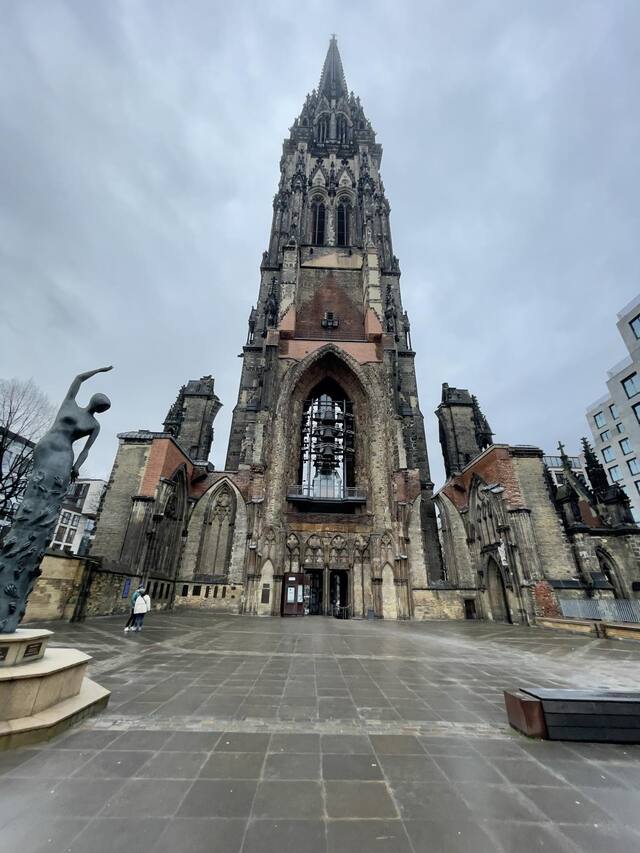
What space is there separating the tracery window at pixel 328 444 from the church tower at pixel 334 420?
0.09 m

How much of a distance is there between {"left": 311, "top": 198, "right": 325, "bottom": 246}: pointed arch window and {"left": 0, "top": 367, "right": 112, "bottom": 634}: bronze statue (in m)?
30.1

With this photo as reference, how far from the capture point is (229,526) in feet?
65.5

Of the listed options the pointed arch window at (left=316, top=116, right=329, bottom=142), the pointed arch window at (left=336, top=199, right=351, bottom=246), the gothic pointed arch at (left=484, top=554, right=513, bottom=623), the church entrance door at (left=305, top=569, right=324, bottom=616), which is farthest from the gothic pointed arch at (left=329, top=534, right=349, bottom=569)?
the pointed arch window at (left=316, top=116, right=329, bottom=142)

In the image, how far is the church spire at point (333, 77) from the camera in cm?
4481

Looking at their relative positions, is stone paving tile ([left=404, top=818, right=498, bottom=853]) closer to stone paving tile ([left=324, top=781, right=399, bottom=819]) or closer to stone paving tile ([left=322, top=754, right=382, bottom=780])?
stone paving tile ([left=324, top=781, right=399, bottom=819])

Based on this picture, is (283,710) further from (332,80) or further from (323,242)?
(332,80)

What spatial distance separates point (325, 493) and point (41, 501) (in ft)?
56.2

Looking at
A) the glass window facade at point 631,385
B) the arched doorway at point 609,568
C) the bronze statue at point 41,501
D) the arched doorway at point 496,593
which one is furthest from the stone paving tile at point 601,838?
the glass window facade at point 631,385

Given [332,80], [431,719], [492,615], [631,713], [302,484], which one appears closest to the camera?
[631,713]

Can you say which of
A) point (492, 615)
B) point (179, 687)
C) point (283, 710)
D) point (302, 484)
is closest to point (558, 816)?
point (283, 710)

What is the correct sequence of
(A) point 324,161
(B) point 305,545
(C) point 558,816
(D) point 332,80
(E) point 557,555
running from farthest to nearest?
(D) point 332,80
(A) point 324,161
(B) point 305,545
(E) point 557,555
(C) point 558,816

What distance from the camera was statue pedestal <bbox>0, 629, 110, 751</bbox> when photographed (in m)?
2.92

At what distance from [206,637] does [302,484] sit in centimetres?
1232

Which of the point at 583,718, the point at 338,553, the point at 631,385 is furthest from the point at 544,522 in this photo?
the point at 631,385
